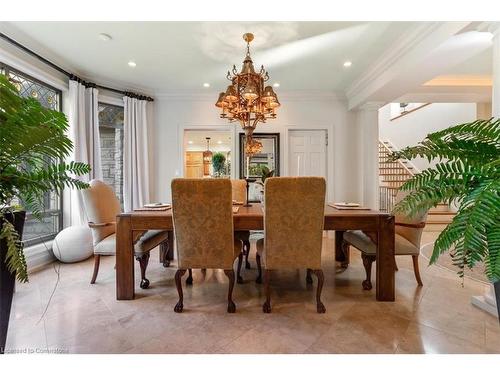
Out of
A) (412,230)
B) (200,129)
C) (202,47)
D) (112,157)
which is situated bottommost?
(412,230)

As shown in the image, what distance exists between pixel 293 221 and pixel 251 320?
2.64 ft

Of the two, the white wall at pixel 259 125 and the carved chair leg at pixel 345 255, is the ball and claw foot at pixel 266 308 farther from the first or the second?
the white wall at pixel 259 125

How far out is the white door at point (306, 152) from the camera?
4738 mm

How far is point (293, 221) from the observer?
6.27 ft

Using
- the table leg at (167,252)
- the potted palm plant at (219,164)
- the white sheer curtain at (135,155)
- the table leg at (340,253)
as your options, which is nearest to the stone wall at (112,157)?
the white sheer curtain at (135,155)

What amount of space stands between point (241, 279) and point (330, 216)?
116 cm

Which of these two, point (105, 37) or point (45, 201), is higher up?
point (105, 37)

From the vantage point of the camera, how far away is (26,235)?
3.00 m

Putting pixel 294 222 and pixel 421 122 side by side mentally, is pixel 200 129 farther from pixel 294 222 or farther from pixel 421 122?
pixel 421 122

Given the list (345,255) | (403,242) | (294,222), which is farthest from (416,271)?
(294,222)

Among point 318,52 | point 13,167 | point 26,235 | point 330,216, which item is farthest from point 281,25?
point 26,235

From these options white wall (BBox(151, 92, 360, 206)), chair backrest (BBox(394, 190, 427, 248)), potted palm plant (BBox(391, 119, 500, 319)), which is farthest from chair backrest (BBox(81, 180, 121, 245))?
chair backrest (BBox(394, 190, 427, 248))

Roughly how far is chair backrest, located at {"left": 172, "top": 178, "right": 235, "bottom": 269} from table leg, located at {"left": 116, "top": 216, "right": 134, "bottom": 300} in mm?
512

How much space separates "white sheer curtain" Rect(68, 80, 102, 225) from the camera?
11.2ft
